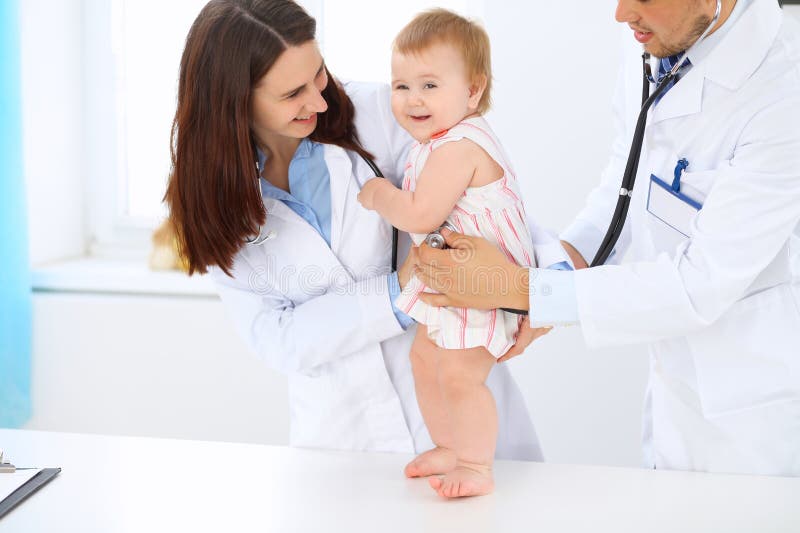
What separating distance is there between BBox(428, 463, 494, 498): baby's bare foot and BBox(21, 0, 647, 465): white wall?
4.26 feet

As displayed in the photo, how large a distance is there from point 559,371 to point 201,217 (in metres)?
1.48

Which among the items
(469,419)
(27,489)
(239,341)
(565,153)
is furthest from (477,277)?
(239,341)

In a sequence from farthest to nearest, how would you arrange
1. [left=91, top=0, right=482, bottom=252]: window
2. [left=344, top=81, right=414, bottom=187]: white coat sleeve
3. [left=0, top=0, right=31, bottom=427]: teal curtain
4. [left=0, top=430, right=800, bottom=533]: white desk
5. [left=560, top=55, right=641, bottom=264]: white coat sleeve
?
[left=91, top=0, right=482, bottom=252]: window < [left=0, top=0, right=31, bottom=427]: teal curtain < [left=560, top=55, right=641, bottom=264]: white coat sleeve < [left=344, top=81, right=414, bottom=187]: white coat sleeve < [left=0, top=430, right=800, bottom=533]: white desk

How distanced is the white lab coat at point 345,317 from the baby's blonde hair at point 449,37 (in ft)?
0.73

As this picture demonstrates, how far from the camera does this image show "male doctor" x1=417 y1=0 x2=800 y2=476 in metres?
1.23

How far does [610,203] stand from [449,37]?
0.56 m

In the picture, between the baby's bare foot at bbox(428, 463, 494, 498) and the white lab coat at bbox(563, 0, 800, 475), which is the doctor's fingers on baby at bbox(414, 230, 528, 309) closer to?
the white lab coat at bbox(563, 0, 800, 475)

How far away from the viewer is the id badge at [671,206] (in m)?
1.32

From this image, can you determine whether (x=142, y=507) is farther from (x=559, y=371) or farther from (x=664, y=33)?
(x=559, y=371)

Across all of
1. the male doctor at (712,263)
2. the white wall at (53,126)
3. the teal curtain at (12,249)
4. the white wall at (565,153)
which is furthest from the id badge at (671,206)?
the white wall at (53,126)

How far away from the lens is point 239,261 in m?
1.54

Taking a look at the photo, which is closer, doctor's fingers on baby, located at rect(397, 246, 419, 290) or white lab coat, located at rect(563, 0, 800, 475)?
white lab coat, located at rect(563, 0, 800, 475)

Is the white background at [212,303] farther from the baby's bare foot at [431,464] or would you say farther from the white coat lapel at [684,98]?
the baby's bare foot at [431,464]

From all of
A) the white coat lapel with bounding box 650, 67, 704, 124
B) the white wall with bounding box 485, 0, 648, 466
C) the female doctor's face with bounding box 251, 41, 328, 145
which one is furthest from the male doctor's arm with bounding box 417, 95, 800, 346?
the white wall with bounding box 485, 0, 648, 466
